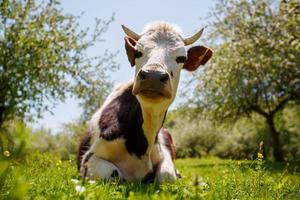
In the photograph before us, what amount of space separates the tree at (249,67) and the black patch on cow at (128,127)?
15.0m

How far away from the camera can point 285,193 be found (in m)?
3.78

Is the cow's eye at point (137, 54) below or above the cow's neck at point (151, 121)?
above

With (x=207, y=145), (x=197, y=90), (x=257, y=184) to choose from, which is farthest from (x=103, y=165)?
(x=207, y=145)

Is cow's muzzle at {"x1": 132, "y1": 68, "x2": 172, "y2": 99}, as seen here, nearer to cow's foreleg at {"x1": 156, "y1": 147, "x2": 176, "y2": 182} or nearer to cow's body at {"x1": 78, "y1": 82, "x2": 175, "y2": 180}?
cow's body at {"x1": 78, "y1": 82, "x2": 175, "y2": 180}

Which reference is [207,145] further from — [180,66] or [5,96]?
[180,66]

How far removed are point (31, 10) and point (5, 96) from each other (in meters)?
4.35

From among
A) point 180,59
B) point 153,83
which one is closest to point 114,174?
point 153,83

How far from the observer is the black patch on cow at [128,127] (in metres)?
5.37

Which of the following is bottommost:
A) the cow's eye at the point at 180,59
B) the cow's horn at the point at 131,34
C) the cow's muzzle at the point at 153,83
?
the cow's muzzle at the point at 153,83

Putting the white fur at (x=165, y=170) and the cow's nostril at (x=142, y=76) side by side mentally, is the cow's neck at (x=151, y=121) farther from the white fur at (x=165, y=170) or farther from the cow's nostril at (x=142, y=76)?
the cow's nostril at (x=142, y=76)

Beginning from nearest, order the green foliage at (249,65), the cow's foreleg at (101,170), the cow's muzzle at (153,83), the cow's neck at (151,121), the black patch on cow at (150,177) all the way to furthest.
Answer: the cow's muzzle at (153,83), the cow's foreleg at (101,170), the cow's neck at (151,121), the black patch on cow at (150,177), the green foliage at (249,65)

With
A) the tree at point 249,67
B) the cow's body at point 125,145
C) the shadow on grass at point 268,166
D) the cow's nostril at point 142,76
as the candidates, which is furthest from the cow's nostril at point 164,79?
the tree at point 249,67

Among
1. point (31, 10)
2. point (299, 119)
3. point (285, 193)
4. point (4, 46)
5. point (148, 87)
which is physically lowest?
point (299, 119)

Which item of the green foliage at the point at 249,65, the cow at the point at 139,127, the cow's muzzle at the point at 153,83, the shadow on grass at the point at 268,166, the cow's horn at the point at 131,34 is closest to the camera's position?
the shadow on grass at the point at 268,166
